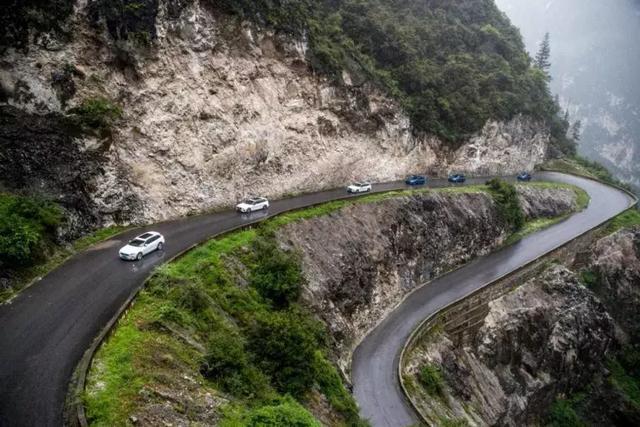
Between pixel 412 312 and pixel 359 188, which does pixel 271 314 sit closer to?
pixel 412 312

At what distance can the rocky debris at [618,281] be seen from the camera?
43.1 meters

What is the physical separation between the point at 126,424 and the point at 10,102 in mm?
19989

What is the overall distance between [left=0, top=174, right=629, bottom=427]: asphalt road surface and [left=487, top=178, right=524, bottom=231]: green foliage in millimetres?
6784

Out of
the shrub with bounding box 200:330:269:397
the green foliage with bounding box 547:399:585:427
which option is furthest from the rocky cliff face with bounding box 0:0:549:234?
the green foliage with bounding box 547:399:585:427

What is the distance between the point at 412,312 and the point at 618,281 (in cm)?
2620

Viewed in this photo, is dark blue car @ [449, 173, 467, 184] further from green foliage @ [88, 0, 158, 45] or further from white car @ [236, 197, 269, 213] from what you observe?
green foliage @ [88, 0, 158, 45]

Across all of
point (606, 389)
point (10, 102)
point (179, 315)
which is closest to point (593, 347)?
point (606, 389)

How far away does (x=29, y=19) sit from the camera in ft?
79.8

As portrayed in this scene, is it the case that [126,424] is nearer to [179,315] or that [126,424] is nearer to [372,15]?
[179,315]

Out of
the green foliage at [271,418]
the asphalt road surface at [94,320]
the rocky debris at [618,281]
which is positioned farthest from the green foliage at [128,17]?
the rocky debris at [618,281]

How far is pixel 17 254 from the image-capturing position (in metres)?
18.9

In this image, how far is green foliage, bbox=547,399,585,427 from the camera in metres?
33.5

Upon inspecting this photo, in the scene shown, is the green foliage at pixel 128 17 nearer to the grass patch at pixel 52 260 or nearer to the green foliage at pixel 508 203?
the grass patch at pixel 52 260

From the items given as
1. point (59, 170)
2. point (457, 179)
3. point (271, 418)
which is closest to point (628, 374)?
point (457, 179)
